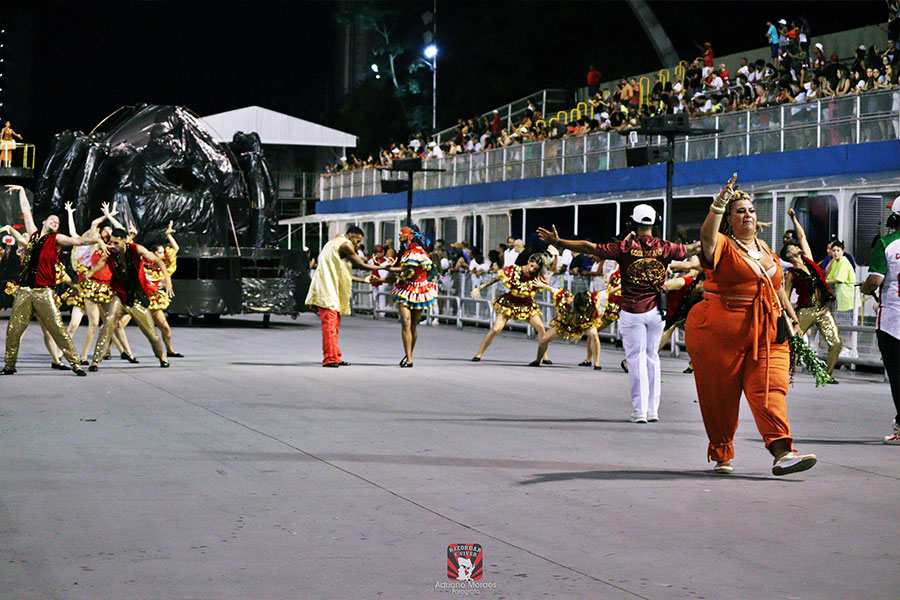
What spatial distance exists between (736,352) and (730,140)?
19644mm

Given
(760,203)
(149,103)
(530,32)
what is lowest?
(760,203)

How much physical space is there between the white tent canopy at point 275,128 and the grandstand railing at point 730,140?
2223 cm

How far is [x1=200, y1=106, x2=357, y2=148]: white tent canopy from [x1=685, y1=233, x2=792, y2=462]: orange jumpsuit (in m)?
53.7

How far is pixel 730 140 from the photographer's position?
27.4 meters

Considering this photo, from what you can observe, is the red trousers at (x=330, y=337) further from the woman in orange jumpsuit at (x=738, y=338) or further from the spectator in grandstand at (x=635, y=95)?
the spectator in grandstand at (x=635, y=95)

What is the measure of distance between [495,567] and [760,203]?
65.8 ft

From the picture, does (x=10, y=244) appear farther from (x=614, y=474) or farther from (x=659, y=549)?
(x=659, y=549)

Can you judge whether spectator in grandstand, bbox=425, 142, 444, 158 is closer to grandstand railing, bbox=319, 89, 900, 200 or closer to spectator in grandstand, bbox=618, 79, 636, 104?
grandstand railing, bbox=319, 89, 900, 200

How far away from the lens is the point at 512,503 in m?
7.58

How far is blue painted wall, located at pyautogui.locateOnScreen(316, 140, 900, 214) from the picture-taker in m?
23.7

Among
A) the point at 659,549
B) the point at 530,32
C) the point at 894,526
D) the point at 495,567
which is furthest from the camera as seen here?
the point at 530,32

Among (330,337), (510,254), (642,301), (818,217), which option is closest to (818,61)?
(818,217)

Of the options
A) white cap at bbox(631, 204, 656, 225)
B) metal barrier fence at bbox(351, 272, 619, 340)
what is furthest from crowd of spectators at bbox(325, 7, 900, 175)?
white cap at bbox(631, 204, 656, 225)

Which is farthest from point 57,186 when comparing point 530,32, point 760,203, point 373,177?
point 530,32
